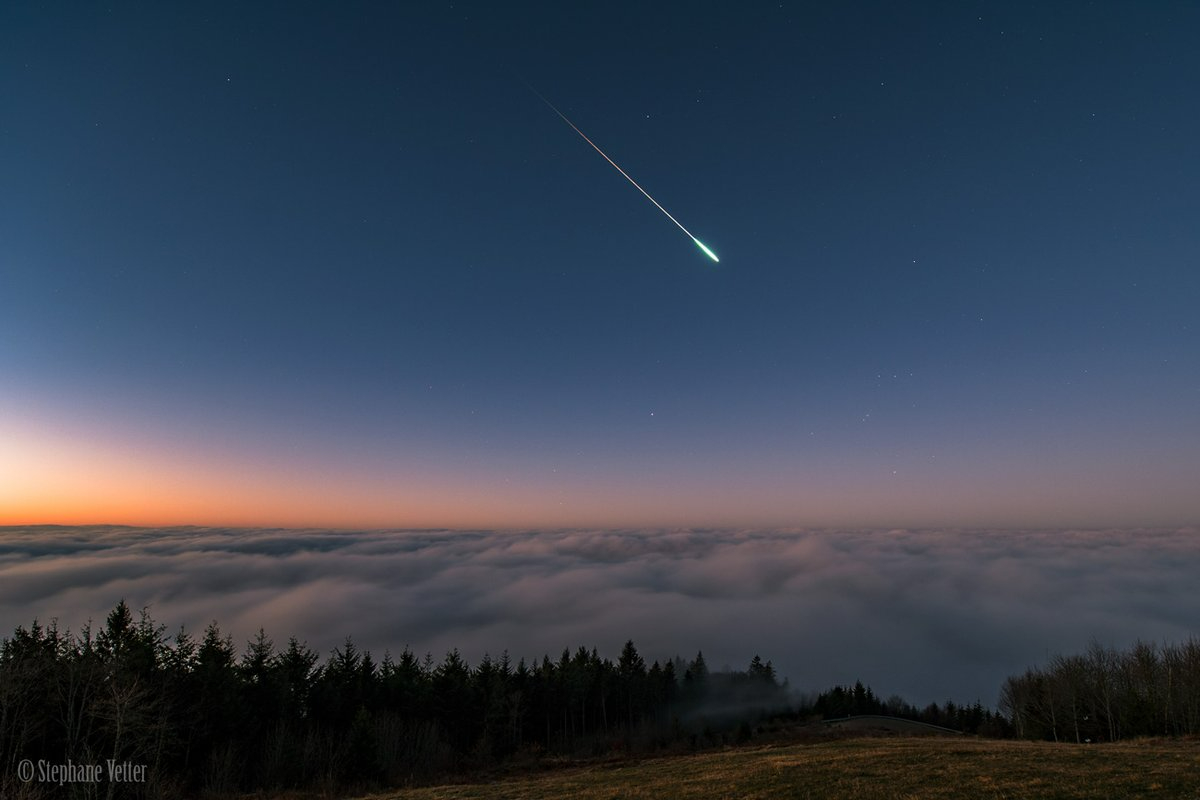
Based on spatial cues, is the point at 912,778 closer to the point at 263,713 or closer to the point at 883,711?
the point at 263,713

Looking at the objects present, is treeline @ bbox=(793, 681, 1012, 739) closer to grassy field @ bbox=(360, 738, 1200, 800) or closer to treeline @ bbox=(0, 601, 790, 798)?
treeline @ bbox=(0, 601, 790, 798)

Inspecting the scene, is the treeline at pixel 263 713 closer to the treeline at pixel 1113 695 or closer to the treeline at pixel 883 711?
the treeline at pixel 883 711

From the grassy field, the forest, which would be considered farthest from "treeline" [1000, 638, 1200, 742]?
the grassy field

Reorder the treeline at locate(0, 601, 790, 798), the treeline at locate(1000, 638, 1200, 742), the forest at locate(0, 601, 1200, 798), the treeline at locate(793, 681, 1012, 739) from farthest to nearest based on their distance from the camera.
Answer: the treeline at locate(793, 681, 1012, 739), the treeline at locate(1000, 638, 1200, 742), the forest at locate(0, 601, 1200, 798), the treeline at locate(0, 601, 790, 798)

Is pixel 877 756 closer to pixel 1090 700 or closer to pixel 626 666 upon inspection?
pixel 1090 700

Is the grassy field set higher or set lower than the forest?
higher

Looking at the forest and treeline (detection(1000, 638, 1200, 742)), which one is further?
treeline (detection(1000, 638, 1200, 742))

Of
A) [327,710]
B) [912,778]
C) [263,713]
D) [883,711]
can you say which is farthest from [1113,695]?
[263,713]

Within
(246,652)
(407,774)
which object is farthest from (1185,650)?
(246,652)
